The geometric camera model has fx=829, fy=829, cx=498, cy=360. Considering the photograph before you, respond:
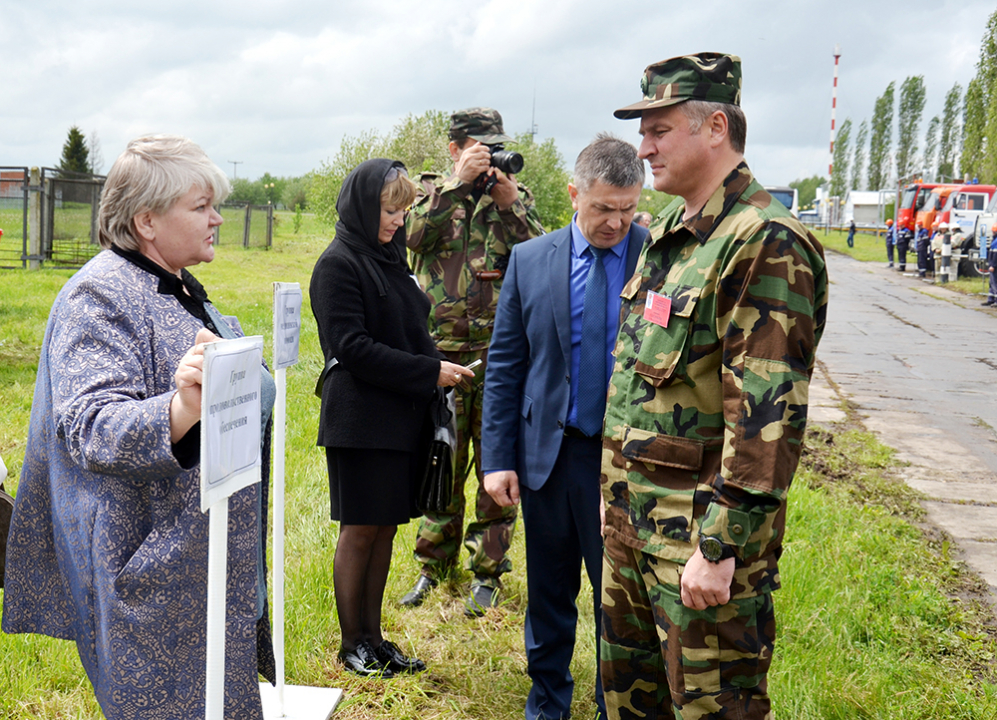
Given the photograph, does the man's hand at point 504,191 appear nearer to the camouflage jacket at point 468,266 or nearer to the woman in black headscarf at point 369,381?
the camouflage jacket at point 468,266

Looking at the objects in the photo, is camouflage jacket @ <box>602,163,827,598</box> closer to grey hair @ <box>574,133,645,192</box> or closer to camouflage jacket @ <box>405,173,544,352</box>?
grey hair @ <box>574,133,645,192</box>

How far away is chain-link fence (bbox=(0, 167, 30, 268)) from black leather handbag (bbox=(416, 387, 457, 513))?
1697 cm

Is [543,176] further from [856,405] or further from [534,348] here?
[534,348]

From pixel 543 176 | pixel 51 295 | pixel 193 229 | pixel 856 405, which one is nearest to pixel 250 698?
pixel 193 229

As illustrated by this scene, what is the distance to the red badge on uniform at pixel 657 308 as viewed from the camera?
1978mm

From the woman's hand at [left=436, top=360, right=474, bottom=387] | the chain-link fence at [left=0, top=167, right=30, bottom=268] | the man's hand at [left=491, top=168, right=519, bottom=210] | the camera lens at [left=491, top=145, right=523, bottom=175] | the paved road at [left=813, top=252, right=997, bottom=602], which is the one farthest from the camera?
the chain-link fence at [left=0, top=167, right=30, bottom=268]

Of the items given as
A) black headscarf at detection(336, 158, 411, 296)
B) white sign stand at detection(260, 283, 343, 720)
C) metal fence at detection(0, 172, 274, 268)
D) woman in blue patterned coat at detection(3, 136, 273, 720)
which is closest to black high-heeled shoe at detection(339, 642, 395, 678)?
white sign stand at detection(260, 283, 343, 720)

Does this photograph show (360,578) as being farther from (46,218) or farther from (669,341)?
(46,218)

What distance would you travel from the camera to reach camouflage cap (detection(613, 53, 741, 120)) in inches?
76.9

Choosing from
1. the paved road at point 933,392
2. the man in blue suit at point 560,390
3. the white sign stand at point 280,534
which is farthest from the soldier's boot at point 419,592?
the paved road at point 933,392

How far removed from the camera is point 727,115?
1978 millimetres

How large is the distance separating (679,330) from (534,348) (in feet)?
3.00

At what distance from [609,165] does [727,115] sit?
710mm

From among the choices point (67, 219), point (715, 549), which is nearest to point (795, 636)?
point (715, 549)
